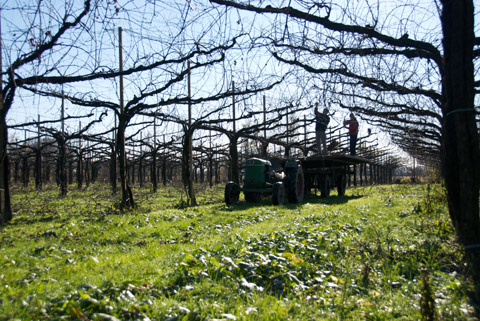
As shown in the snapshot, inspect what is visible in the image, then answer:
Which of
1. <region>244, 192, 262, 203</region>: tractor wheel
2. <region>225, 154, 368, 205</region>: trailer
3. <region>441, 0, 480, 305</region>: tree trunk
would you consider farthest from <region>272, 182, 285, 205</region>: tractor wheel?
<region>441, 0, 480, 305</region>: tree trunk

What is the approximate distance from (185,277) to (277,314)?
1.31m

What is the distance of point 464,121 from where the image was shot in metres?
3.51

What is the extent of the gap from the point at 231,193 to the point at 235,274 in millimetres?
8398

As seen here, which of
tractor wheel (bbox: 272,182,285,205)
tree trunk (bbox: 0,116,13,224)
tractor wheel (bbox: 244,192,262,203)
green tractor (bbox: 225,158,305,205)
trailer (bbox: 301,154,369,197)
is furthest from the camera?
trailer (bbox: 301,154,369,197)

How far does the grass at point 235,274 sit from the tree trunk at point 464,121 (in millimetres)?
527

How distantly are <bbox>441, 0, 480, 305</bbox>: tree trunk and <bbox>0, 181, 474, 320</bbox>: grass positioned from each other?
1.73 feet

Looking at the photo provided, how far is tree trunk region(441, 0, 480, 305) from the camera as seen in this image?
11.4 feet

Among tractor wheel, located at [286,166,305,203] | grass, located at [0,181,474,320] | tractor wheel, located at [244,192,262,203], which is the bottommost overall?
→ grass, located at [0,181,474,320]

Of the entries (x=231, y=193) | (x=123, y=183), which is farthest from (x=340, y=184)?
(x=123, y=183)

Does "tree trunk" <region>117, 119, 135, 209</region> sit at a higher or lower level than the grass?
higher

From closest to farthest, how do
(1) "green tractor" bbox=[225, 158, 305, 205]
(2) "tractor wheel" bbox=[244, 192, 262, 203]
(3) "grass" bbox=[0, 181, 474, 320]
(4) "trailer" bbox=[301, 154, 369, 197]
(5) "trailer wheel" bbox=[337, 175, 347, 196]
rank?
(3) "grass" bbox=[0, 181, 474, 320]
(1) "green tractor" bbox=[225, 158, 305, 205]
(2) "tractor wheel" bbox=[244, 192, 262, 203]
(4) "trailer" bbox=[301, 154, 369, 197]
(5) "trailer wheel" bbox=[337, 175, 347, 196]

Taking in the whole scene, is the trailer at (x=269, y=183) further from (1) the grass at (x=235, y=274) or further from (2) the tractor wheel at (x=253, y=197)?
(1) the grass at (x=235, y=274)

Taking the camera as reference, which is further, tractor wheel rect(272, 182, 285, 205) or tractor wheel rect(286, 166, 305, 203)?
tractor wheel rect(286, 166, 305, 203)

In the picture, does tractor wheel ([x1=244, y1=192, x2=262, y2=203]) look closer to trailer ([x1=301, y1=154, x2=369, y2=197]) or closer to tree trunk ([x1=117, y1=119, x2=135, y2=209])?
trailer ([x1=301, y1=154, x2=369, y2=197])
